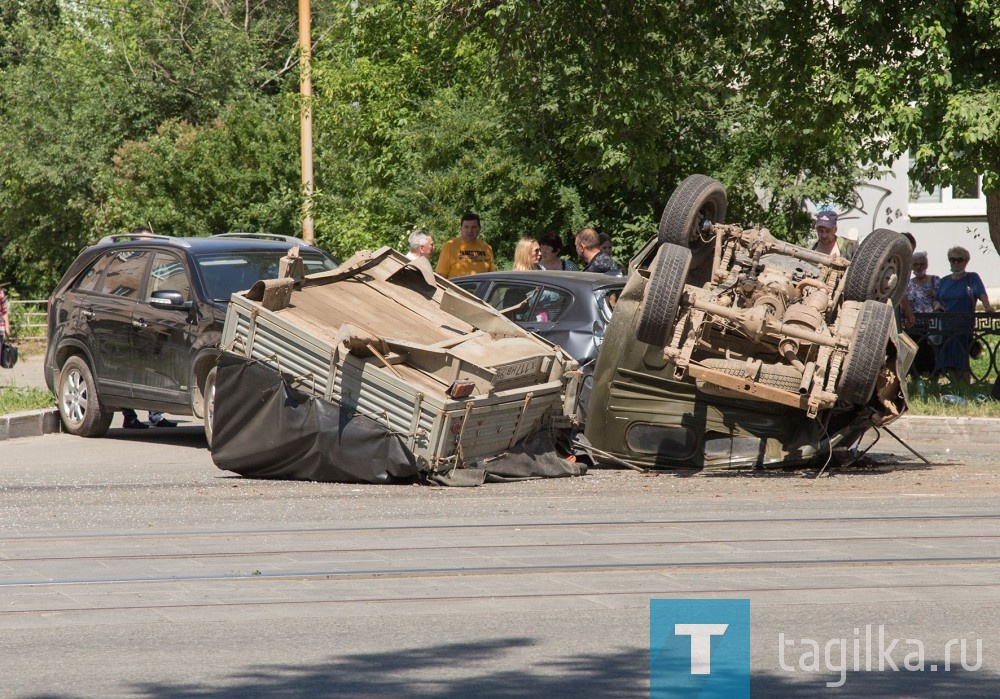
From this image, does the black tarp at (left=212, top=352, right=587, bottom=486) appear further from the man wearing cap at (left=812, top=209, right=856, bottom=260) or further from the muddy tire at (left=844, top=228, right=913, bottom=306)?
the man wearing cap at (left=812, top=209, right=856, bottom=260)

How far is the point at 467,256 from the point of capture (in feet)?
51.7

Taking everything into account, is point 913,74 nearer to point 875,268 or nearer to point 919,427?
point 919,427

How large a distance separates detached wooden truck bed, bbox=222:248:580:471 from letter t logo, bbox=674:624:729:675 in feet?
13.7

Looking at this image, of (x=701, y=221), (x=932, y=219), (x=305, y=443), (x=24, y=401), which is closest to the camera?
(x=305, y=443)

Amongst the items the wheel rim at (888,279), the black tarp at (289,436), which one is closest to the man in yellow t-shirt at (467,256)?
the black tarp at (289,436)

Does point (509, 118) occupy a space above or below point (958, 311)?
above

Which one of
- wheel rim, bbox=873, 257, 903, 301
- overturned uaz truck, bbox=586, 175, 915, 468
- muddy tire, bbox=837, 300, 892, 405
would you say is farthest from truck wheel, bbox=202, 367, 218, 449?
wheel rim, bbox=873, 257, 903, 301

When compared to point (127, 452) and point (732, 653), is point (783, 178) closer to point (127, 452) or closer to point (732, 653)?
point (127, 452)

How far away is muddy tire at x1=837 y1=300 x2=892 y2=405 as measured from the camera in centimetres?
1019

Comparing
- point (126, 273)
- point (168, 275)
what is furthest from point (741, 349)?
point (126, 273)

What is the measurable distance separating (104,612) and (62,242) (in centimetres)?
2959

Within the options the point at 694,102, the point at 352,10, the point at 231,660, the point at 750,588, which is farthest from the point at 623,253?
the point at 231,660

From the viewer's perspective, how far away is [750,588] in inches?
277

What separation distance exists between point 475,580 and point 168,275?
23.2ft
